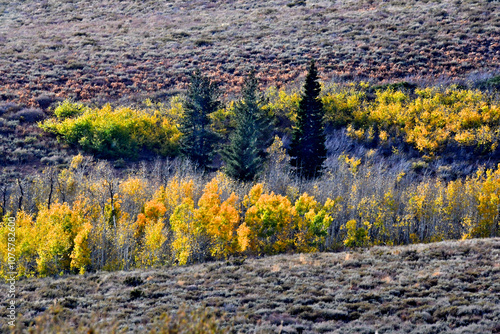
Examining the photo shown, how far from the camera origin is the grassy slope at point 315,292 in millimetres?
15055

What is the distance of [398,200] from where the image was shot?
33.8 metres

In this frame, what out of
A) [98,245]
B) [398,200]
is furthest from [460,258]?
[98,245]

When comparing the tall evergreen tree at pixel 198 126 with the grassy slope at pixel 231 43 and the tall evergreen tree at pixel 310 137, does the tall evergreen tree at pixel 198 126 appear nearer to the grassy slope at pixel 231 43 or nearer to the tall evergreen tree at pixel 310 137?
the tall evergreen tree at pixel 310 137

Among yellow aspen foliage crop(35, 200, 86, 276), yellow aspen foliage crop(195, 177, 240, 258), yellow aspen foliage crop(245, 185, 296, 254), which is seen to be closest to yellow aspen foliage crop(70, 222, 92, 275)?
yellow aspen foliage crop(35, 200, 86, 276)

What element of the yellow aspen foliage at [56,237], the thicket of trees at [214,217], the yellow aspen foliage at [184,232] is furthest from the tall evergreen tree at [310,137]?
the yellow aspen foliage at [56,237]

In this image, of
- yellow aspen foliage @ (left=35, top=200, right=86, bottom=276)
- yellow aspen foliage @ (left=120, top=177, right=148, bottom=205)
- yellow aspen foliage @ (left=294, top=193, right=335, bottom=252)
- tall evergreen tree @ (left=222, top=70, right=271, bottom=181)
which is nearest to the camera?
yellow aspen foliage @ (left=35, top=200, right=86, bottom=276)

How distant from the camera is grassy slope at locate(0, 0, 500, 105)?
5472cm

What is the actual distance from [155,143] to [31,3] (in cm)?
6107

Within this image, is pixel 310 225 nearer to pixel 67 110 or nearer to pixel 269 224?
pixel 269 224

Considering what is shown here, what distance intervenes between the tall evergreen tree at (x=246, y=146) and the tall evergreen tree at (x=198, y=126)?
263 cm

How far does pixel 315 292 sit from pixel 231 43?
176 feet

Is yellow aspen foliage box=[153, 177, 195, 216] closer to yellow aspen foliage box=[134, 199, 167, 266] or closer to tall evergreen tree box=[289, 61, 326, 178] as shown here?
yellow aspen foliage box=[134, 199, 167, 266]

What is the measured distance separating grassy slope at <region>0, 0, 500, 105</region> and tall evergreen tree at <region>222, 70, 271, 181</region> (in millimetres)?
16794

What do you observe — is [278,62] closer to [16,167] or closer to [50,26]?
[16,167]
